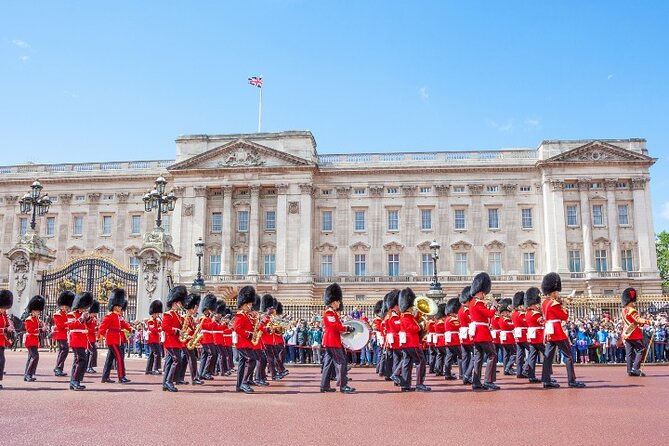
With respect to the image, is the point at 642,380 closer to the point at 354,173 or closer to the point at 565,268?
the point at 565,268

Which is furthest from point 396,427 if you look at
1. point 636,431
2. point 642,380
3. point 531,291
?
point 642,380

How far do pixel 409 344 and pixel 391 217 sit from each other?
118ft

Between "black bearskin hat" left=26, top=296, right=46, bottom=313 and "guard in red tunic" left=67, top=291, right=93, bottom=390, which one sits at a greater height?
"black bearskin hat" left=26, top=296, right=46, bottom=313

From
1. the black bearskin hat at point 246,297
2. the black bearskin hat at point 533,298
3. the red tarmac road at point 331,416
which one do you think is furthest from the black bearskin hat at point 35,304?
the black bearskin hat at point 533,298

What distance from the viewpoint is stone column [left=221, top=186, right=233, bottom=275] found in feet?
152

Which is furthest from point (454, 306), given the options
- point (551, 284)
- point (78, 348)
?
point (78, 348)

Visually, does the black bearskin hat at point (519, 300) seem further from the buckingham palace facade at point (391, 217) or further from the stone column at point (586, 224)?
the stone column at point (586, 224)

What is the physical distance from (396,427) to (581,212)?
41.6 metres

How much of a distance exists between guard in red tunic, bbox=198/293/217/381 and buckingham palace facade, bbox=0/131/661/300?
29333 mm

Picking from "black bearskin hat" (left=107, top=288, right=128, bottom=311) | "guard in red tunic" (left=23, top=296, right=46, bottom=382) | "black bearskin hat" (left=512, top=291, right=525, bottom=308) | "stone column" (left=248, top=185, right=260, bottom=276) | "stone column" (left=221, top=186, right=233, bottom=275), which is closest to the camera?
"guard in red tunic" (left=23, top=296, right=46, bottom=382)

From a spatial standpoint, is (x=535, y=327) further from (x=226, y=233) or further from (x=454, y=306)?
(x=226, y=233)

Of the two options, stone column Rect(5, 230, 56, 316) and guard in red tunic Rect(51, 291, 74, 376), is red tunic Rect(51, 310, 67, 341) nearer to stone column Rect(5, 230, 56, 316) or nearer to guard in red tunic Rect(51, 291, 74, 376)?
guard in red tunic Rect(51, 291, 74, 376)

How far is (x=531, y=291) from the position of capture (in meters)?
13.8

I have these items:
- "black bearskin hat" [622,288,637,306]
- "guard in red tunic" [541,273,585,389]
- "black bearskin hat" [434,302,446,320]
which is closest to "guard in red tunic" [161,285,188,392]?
"black bearskin hat" [434,302,446,320]
